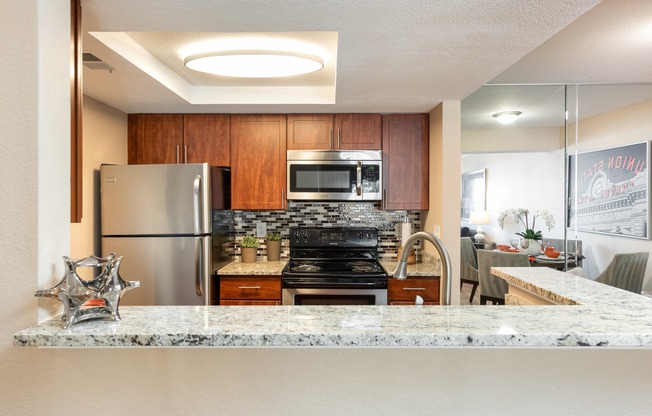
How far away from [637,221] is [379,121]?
218 cm

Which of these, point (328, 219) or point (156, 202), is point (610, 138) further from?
point (156, 202)

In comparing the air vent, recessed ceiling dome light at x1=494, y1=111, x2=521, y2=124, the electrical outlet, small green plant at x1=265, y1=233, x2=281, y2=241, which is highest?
the air vent

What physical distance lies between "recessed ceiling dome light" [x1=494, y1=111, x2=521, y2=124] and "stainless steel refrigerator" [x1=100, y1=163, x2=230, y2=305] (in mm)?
2391

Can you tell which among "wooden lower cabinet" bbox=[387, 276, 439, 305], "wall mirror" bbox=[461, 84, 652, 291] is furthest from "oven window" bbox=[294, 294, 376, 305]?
"wall mirror" bbox=[461, 84, 652, 291]

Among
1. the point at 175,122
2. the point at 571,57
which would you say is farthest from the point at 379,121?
the point at 175,122

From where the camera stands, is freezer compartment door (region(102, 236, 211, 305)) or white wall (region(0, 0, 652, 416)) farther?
freezer compartment door (region(102, 236, 211, 305))

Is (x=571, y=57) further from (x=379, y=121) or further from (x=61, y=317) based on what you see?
(x=61, y=317)

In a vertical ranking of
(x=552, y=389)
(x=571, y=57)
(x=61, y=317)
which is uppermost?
(x=571, y=57)

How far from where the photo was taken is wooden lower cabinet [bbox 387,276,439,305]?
3.28m

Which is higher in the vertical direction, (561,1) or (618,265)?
(561,1)

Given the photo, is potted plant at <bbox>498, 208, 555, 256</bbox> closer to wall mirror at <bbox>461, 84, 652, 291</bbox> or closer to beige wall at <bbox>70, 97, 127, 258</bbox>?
wall mirror at <bbox>461, 84, 652, 291</bbox>

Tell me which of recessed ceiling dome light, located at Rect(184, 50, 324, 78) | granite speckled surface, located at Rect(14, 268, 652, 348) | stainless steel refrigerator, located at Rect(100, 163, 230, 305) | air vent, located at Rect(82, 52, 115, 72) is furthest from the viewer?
stainless steel refrigerator, located at Rect(100, 163, 230, 305)

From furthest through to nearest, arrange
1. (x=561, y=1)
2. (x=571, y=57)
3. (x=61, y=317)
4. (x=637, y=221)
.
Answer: (x=637, y=221), (x=571, y=57), (x=561, y=1), (x=61, y=317)

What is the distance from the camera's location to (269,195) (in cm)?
362
